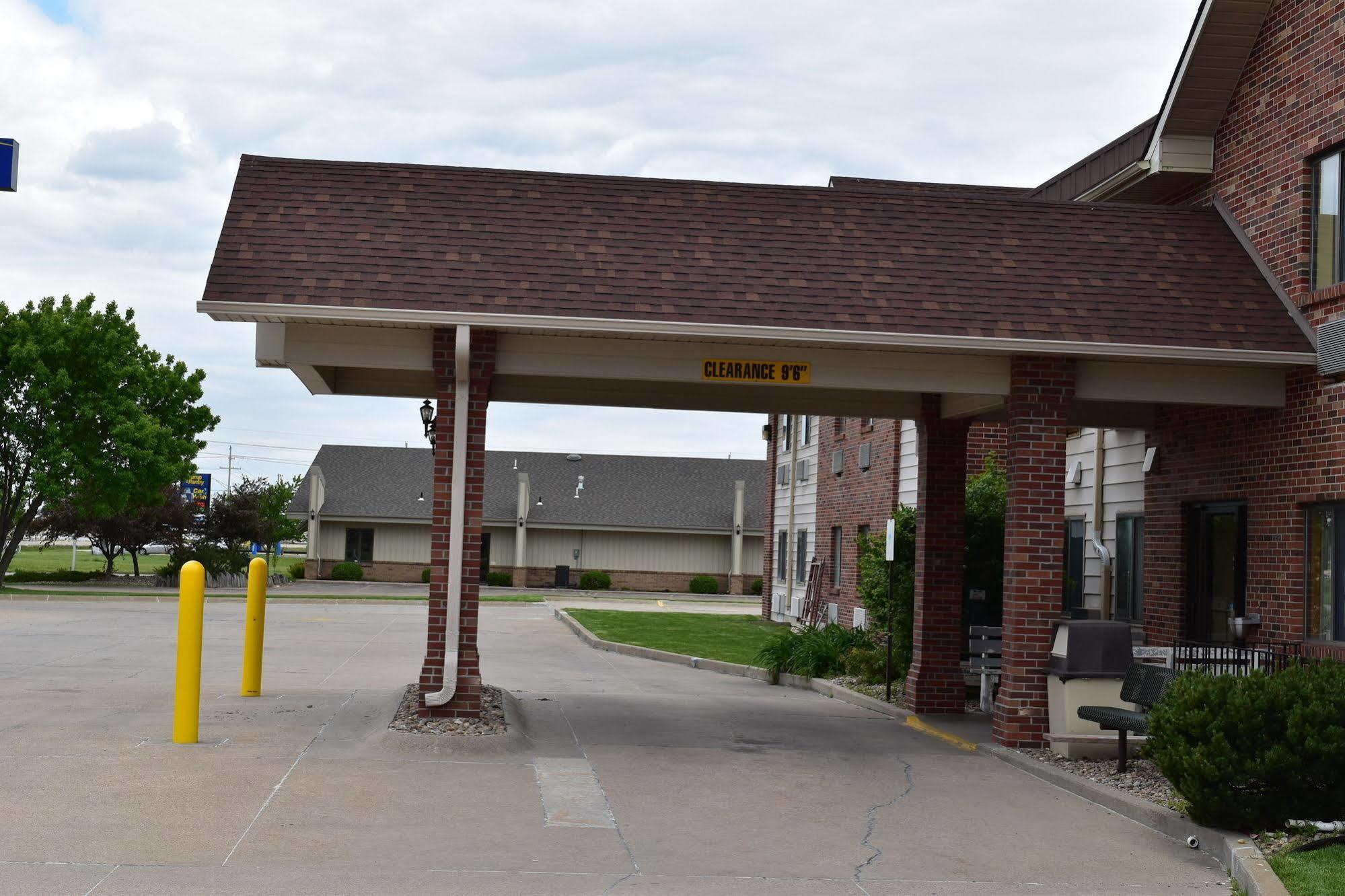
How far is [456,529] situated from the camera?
12008 millimetres

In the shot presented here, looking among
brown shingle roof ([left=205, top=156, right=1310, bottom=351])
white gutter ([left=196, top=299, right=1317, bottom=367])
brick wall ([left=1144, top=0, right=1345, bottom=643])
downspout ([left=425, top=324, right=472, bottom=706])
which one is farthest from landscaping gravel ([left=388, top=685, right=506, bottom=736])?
brick wall ([left=1144, top=0, right=1345, bottom=643])

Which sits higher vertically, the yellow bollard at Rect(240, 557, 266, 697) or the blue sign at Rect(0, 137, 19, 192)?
the blue sign at Rect(0, 137, 19, 192)

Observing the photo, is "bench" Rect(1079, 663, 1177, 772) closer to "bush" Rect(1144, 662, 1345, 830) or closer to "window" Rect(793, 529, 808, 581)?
"bush" Rect(1144, 662, 1345, 830)

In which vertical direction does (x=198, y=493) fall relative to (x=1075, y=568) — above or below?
above

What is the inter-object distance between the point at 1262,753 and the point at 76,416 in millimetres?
36389

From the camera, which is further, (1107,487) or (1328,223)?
(1107,487)

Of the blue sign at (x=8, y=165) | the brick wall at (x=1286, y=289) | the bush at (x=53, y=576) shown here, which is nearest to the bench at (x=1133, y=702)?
the brick wall at (x=1286, y=289)

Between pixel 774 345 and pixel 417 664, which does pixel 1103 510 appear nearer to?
pixel 774 345

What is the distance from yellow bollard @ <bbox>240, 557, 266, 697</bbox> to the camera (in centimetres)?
1431

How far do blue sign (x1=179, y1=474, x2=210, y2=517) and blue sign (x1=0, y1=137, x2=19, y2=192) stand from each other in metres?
32.5

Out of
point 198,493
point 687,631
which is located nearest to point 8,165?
point 687,631

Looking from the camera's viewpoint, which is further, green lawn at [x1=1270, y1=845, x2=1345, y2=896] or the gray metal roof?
the gray metal roof

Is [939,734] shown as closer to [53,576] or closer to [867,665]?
[867,665]

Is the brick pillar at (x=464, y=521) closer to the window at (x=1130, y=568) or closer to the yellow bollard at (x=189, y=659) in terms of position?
the yellow bollard at (x=189, y=659)
